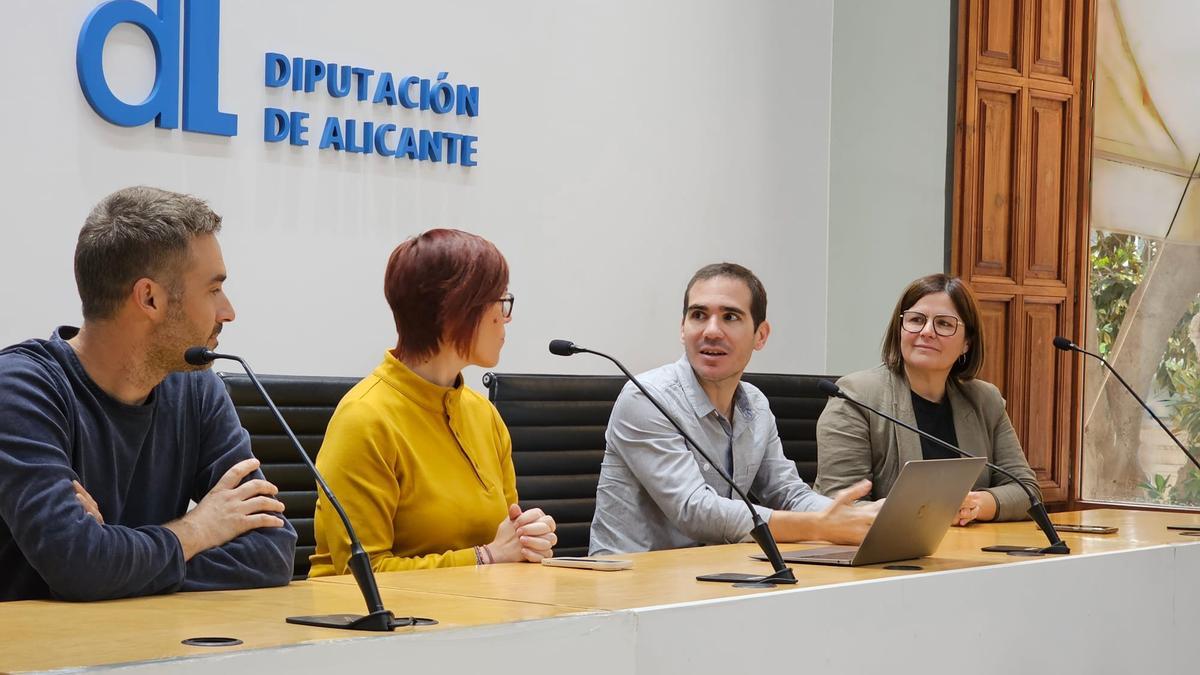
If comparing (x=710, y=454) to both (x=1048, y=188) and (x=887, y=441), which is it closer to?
(x=887, y=441)

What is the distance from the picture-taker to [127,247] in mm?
2000

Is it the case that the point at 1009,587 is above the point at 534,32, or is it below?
below

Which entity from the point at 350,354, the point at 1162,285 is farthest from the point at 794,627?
the point at 1162,285

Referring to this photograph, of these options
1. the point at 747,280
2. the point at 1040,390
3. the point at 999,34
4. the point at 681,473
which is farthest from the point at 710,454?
the point at 999,34

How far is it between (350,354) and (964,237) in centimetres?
215

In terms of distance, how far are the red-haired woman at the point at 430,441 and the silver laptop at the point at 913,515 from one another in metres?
0.48

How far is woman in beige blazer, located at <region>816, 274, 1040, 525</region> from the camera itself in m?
3.35

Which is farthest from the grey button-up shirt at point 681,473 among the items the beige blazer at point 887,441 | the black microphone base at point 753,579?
the black microphone base at point 753,579

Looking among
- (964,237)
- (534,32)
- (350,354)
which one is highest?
(534,32)

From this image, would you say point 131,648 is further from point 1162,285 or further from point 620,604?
point 1162,285

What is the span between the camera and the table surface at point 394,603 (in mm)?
1433

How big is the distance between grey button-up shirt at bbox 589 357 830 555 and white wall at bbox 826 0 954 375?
194 centimetres

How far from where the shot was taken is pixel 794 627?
1899mm

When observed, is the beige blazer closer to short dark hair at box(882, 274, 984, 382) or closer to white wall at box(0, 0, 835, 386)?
short dark hair at box(882, 274, 984, 382)
